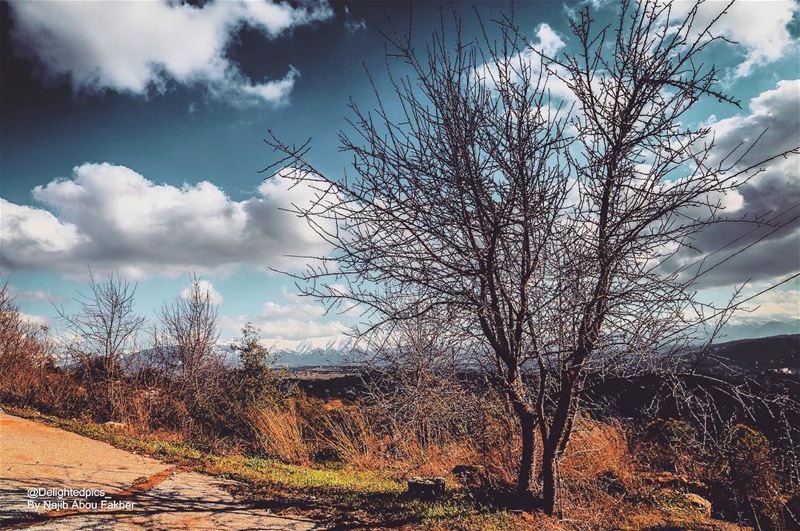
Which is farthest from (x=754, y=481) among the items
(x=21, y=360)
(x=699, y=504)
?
(x=21, y=360)

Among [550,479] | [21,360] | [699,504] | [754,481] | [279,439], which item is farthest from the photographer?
[21,360]

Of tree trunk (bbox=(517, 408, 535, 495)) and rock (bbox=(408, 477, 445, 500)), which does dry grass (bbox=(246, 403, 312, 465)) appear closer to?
rock (bbox=(408, 477, 445, 500))

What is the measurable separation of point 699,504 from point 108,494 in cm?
830

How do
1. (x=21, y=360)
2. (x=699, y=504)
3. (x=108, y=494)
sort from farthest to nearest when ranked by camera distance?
1. (x=21, y=360)
2. (x=699, y=504)
3. (x=108, y=494)

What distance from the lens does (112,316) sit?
48.8 ft

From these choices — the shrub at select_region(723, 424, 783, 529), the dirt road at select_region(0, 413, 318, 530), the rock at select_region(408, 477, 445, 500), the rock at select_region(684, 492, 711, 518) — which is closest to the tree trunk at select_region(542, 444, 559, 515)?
the rock at select_region(408, 477, 445, 500)

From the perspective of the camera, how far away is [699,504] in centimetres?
647

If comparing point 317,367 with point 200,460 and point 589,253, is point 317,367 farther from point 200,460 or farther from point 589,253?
point 589,253

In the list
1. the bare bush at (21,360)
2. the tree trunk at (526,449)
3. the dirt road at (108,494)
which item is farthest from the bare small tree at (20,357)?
the tree trunk at (526,449)

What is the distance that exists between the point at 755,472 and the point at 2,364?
22501mm

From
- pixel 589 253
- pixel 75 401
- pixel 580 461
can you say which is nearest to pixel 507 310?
pixel 589 253

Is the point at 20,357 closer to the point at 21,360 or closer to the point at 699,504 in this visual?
the point at 21,360

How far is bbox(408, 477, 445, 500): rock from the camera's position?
541 cm

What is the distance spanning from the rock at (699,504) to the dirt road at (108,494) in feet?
19.4
